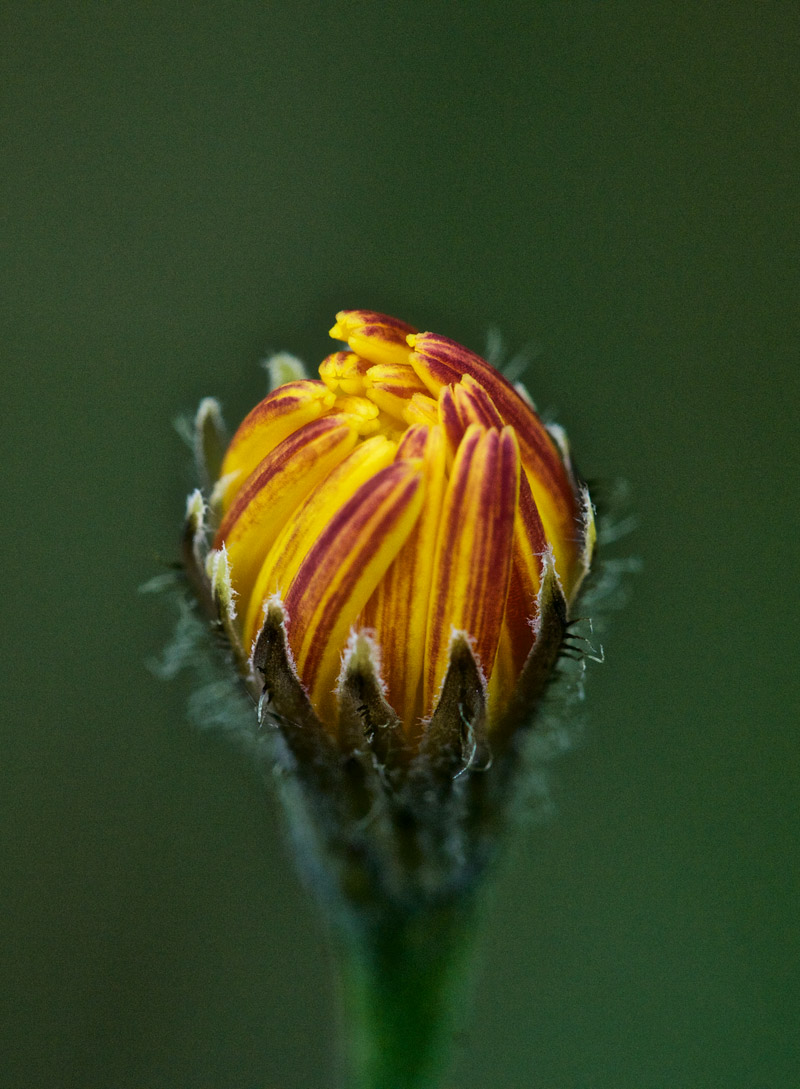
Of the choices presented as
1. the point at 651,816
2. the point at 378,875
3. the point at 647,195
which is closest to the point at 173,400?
the point at 647,195

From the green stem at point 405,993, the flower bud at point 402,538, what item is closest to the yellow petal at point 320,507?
the flower bud at point 402,538

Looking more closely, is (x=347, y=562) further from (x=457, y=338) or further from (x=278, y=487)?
(x=457, y=338)

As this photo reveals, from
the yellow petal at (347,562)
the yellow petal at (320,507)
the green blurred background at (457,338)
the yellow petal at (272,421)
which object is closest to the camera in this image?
the yellow petal at (347,562)

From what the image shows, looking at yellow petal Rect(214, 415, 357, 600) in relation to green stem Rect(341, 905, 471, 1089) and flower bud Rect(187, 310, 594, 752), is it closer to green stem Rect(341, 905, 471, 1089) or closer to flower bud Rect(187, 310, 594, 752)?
flower bud Rect(187, 310, 594, 752)

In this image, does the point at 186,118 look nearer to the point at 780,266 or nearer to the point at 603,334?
the point at 603,334

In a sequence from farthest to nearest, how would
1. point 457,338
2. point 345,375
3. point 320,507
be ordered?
point 457,338 < point 345,375 < point 320,507

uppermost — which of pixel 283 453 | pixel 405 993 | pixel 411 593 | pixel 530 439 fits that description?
pixel 283 453

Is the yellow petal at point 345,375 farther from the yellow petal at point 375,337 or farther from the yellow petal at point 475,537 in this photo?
the yellow petal at point 475,537

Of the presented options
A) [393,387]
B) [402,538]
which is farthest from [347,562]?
[393,387]
